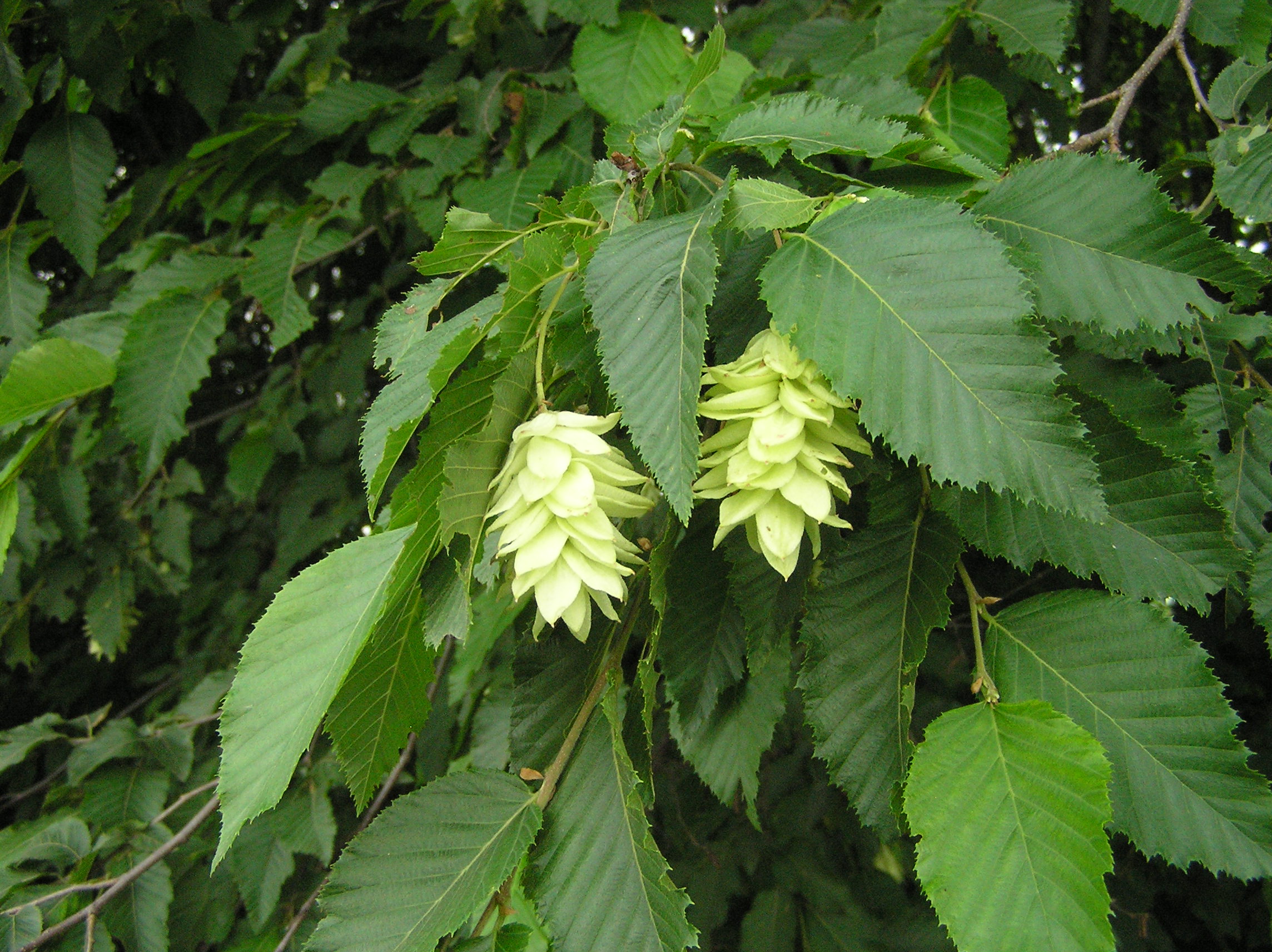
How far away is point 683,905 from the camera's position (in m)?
0.78

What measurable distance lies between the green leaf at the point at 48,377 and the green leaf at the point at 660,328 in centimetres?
129

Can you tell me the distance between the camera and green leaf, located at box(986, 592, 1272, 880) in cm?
75

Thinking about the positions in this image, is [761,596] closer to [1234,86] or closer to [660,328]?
[660,328]

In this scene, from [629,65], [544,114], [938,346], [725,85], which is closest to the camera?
[938,346]

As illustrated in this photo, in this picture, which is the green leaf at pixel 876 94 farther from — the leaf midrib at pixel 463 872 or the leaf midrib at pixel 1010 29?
the leaf midrib at pixel 463 872

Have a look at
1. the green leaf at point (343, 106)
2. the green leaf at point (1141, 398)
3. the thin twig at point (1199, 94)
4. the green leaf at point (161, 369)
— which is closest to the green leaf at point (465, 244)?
the green leaf at point (1141, 398)

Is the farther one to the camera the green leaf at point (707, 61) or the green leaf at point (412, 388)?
the green leaf at point (707, 61)

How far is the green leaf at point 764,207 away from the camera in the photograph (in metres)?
0.77

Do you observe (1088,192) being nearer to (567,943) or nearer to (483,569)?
(483,569)

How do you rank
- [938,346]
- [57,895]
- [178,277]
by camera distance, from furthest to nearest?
Result: [178,277] < [57,895] < [938,346]

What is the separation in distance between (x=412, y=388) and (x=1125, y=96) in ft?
3.55

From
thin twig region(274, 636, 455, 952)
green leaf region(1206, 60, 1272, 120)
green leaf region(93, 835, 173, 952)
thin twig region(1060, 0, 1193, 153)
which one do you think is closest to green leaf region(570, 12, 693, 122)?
thin twig region(1060, 0, 1193, 153)

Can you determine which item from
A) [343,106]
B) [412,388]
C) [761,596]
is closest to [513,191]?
[343,106]

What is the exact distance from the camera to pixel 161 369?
1.82 metres
